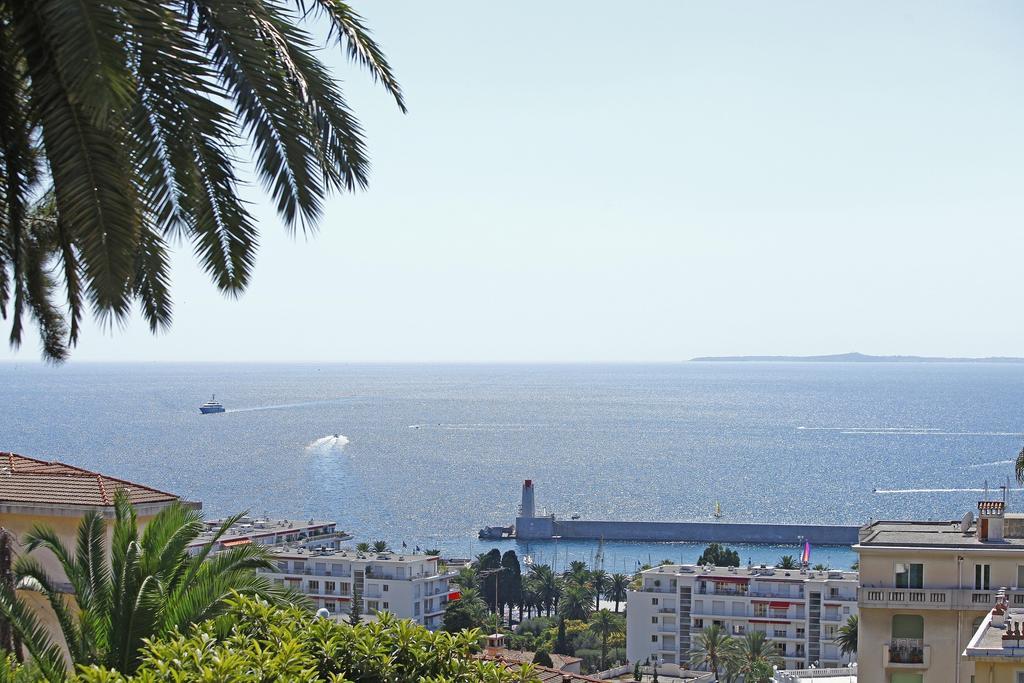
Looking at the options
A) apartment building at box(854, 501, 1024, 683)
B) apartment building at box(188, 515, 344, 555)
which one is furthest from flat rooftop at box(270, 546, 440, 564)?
apartment building at box(854, 501, 1024, 683)

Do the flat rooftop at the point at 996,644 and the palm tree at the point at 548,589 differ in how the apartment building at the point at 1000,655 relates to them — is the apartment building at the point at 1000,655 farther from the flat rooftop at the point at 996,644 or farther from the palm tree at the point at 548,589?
the palm tree at the point at 548,589

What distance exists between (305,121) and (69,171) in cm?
165

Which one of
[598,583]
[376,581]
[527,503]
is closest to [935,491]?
[527,503]

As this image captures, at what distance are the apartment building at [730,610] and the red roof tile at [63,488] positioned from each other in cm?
5373

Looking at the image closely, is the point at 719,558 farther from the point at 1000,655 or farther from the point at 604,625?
the point at 1000,655

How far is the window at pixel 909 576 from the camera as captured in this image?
2183cm

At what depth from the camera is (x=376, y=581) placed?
7244cm

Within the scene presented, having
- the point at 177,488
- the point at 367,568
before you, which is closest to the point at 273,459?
the point at 177,488

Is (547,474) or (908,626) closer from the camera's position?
(908,626)

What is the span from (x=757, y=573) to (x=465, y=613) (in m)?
17.0

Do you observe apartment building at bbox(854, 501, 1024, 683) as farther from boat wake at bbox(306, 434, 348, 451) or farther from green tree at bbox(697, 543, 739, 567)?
boat wake at bbox(306, 434, 348, 451)

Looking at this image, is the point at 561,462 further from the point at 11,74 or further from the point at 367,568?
the point at 11,74

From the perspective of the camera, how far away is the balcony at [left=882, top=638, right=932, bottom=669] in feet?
70.8

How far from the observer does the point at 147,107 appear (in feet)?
23.7
